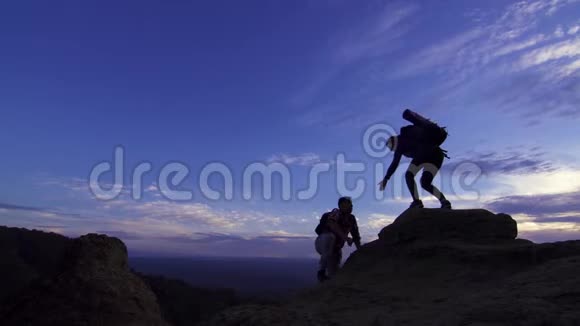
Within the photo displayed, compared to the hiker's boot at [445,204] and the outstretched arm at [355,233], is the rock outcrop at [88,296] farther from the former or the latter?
the hiker's boot at [445,204]

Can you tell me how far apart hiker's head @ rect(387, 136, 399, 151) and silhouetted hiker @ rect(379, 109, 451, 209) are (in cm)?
28

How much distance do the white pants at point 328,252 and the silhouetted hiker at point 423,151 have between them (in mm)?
2133

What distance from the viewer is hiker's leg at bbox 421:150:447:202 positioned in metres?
9.57

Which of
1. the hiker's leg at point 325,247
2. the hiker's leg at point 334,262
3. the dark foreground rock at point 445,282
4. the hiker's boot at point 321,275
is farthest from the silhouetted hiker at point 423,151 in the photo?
the hiker's boot at point 321,275

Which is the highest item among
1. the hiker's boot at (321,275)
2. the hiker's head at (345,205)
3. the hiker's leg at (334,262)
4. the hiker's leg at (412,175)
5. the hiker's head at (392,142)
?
the hiker's head at (392,142)

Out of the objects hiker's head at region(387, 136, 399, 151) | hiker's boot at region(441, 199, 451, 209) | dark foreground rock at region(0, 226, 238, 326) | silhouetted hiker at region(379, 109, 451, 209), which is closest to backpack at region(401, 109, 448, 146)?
silhouetted hiker at region(379, 109, 451, 209)

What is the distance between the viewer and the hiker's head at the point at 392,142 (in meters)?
10.2

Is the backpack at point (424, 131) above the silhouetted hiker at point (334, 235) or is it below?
above

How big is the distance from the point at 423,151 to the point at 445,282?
3429mm

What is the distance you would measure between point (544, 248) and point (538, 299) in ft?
9.09

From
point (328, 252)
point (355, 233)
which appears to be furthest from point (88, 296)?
point (355, 233)

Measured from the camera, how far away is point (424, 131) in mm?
9523

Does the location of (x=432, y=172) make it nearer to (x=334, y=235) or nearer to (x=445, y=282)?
(x=334, y=235)

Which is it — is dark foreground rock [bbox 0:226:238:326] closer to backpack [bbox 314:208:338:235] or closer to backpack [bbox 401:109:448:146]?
backpack [bbox 314:208:338:235]
